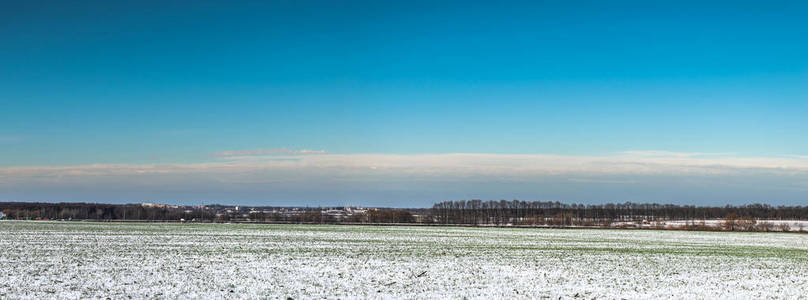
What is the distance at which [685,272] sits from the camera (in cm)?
2919

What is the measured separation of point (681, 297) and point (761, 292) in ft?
11.8

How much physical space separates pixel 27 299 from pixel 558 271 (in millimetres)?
20475

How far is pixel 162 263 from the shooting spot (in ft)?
96.9

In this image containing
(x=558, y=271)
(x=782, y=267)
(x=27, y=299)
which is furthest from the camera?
(x=782, y=267)

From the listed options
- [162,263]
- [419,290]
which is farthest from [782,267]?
[162,263]

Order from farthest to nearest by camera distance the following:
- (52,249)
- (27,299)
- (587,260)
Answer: (52,249), (587,260), (27,299)

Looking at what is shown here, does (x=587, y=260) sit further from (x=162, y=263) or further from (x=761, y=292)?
(x=162, y=263)

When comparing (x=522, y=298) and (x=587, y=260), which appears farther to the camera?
(x=587, y=260)

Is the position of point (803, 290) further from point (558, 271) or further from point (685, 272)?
point (558, 271)

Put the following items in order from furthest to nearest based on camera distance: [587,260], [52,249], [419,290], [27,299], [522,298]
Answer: [52,249]
[587,260]
[419,290]
[522,298]
[27,299]

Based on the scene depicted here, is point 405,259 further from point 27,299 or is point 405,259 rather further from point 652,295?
point 27,299

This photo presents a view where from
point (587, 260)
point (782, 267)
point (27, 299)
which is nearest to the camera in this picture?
point (27, 299)

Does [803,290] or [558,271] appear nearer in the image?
[803,290]

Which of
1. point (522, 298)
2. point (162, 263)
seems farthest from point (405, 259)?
point (522, 298)
